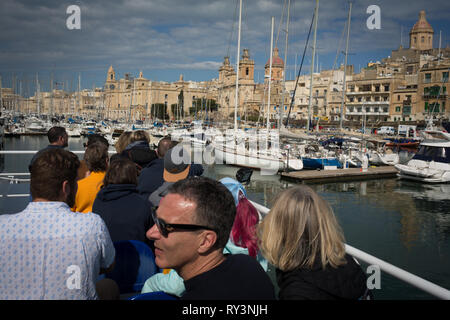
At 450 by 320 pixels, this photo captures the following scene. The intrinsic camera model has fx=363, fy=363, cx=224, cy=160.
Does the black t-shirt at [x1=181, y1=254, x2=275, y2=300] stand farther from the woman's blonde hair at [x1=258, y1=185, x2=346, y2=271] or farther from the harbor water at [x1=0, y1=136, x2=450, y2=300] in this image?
the harbor water at [x1=0, y1=136, x2=450, y2=300]

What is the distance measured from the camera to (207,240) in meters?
1.55

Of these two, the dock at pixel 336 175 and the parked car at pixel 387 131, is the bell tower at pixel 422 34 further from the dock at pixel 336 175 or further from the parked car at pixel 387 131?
the dock at pixel 336 175

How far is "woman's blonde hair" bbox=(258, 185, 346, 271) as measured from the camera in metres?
1.62

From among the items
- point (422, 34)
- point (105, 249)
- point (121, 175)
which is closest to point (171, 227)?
point (105, 249)

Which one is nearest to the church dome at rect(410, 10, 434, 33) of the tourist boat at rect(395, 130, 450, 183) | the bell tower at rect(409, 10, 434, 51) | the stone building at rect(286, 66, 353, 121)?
the bell tower at rect(409, 10, 434, 51)

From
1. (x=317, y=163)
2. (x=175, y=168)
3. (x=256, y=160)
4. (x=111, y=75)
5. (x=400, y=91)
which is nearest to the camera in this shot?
(x=175, y=168)

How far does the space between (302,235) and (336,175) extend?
63.8ft

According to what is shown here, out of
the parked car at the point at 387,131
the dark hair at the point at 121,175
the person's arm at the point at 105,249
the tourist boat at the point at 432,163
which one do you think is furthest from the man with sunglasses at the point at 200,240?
the parked car at the point at 387,131

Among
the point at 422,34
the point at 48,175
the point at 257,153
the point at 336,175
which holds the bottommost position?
the point at 336,175

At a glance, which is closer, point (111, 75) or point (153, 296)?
point (153, 296)

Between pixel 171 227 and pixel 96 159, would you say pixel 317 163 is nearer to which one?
pixel 96 159

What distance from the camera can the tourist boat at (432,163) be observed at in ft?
64.3
